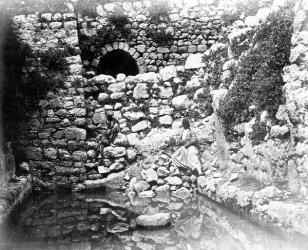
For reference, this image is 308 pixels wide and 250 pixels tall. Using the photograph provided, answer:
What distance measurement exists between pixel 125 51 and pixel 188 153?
11.9 feet

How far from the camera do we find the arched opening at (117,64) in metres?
11.2

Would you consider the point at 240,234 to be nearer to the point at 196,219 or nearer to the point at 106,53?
the point at 196,219

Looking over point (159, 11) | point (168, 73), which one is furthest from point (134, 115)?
point (159, 11)

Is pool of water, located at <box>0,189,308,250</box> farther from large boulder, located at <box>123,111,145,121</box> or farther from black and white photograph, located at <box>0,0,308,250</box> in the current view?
large boulder, located at <box>123,111,145,121</box>

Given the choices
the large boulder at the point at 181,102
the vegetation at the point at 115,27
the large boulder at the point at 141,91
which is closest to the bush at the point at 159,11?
the vegetation at the point at 115,27

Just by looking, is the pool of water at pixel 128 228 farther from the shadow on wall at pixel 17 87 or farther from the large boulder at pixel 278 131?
the shadow on wall at pixel 17 87

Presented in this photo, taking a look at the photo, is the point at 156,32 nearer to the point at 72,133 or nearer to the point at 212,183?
the point at 72,133

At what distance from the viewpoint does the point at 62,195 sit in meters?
9.32

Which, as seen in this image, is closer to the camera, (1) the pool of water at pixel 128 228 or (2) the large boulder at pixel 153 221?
(1) the pool of water at pixel 128 228

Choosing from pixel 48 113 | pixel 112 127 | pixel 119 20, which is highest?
pixel 119 20

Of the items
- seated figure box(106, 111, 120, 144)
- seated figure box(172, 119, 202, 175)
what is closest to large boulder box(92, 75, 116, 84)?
seated figure box(106, 111, 120, 144)

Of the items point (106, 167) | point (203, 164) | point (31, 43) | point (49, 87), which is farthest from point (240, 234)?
point (31, 43)

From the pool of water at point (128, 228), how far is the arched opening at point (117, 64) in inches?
159

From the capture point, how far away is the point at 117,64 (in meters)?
11.5
